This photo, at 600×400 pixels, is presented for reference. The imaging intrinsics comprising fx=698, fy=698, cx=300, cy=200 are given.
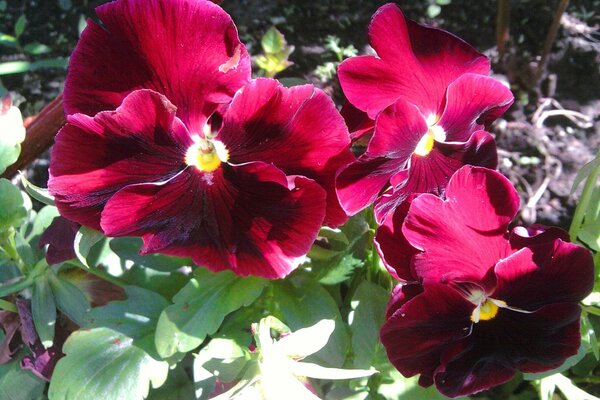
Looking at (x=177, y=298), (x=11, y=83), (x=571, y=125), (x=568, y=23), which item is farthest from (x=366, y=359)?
(x=11, y=83)

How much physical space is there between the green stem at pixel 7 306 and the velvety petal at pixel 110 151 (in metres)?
0.35

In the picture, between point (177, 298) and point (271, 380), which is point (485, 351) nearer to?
point (271, 380)

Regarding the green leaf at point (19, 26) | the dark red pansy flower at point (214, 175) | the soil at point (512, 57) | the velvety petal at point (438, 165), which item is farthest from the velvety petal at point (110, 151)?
the green leaf at point (19, 26)

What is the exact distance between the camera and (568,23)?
168 cm

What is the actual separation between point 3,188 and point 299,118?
0.45 metres

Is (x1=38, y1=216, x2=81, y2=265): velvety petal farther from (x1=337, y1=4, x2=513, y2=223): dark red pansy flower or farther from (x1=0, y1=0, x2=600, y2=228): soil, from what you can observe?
(x1=0, y1=0, x2=600, y2=228): soil

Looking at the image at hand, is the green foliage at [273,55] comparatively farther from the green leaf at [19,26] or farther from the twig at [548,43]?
the green leaf at [19,26]

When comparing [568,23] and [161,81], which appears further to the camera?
[568,23]

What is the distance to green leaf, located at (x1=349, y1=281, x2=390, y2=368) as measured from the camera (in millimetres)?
883

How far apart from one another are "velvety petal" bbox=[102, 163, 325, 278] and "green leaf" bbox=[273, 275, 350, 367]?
0.21 metres

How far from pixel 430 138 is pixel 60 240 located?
0.47 meters

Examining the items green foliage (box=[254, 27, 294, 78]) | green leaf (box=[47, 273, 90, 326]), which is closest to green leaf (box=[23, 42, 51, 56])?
green foliage (box=[254, 27, 294, 78])

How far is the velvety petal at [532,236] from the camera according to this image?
0.73m

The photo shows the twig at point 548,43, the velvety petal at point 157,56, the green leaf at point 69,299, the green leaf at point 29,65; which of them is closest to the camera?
the velvety petal at point 157,56
